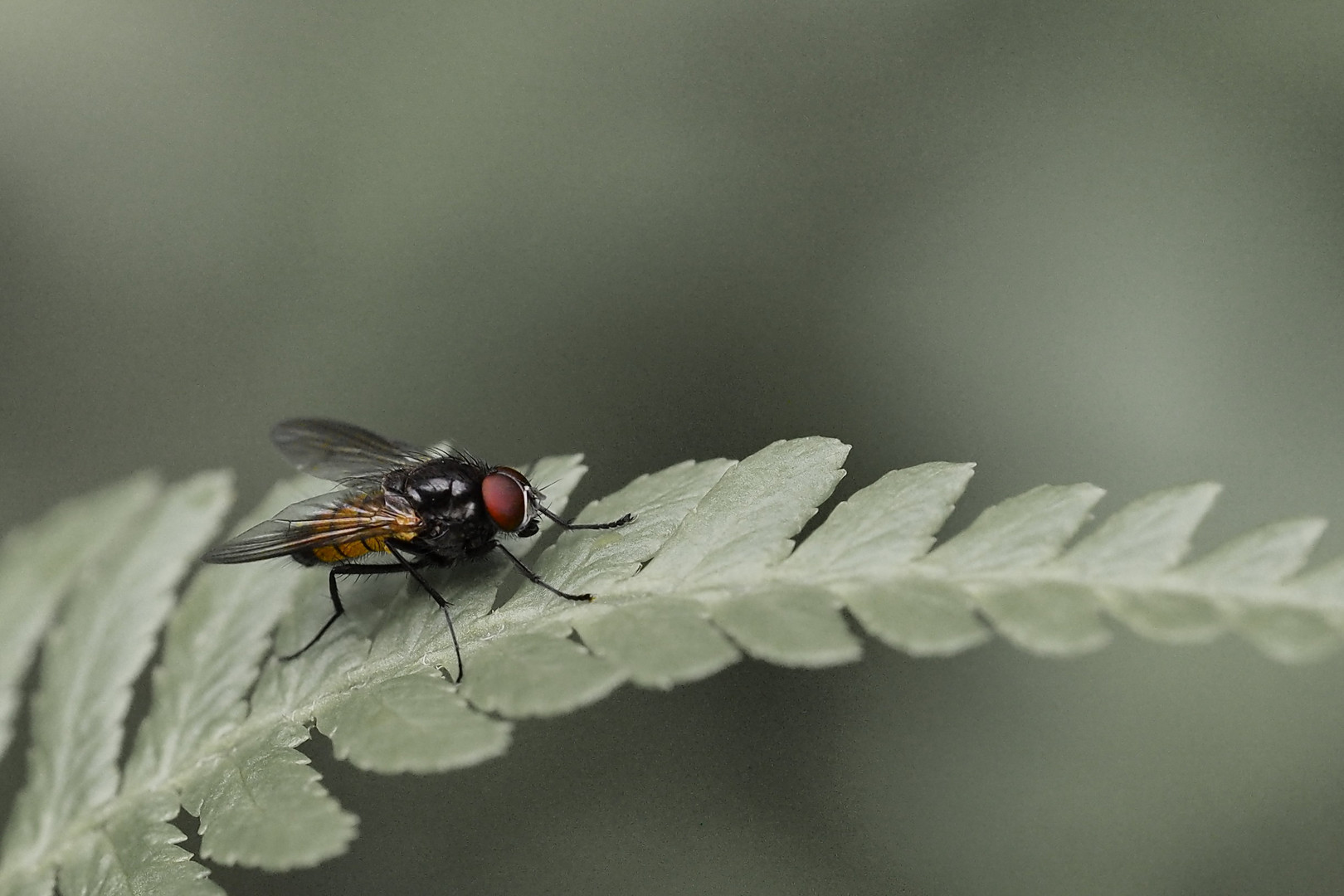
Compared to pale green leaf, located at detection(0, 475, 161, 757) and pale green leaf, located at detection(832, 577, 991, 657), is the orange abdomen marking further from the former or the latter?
pale green leaf, located at detection(832, 577, 991, 657)

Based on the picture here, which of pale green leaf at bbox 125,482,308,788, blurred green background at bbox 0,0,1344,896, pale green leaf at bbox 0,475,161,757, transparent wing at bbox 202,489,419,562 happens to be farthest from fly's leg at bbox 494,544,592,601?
blurred green background at bbox 0,0,1344,896

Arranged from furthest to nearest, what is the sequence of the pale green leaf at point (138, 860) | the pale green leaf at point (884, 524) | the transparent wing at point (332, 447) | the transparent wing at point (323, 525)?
the transparent wing at point (332, 447) < the transparent wing at point (323, 525) < the pale green leaf at point (138, 860) < the pale green leaf at point (884, 524)

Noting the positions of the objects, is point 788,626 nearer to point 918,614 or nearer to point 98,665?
point 918,614

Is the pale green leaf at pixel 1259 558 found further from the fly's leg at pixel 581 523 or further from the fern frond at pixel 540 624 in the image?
the fly's leg at pixel 581 523

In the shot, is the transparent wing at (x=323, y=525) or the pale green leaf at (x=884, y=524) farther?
the transparent wing at (x=323, y=525)

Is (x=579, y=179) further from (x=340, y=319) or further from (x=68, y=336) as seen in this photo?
(x=68, y=336)

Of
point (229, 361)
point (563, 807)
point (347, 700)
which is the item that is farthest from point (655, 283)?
point (347, 700)

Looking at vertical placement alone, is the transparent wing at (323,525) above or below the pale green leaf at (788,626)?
above

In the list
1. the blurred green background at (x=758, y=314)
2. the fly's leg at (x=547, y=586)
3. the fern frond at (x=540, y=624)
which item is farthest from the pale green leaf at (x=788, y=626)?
the blurred green background at (x=758, y=314)
